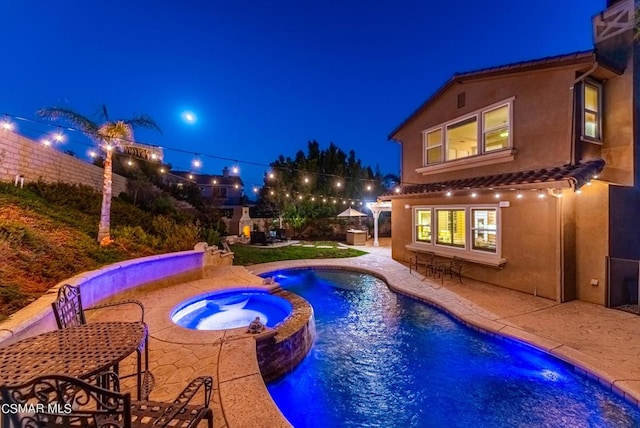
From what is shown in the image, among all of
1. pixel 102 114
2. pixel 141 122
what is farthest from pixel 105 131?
pixel 141 122

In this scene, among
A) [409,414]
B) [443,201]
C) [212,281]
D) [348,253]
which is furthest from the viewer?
[348,253]

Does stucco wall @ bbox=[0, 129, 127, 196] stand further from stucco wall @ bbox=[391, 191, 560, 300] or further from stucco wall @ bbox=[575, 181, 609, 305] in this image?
stucco wall @ bbox=[575, 181, 609, 305]

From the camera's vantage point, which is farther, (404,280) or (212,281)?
(404,280)

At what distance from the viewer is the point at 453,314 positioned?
6.68 m

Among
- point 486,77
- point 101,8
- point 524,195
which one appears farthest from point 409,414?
point 101,8

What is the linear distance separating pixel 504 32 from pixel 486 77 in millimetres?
47942

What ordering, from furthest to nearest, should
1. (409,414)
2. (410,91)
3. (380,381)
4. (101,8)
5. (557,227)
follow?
(410,91) < (101,8) < (557,227) < (380,381) < (409,414)

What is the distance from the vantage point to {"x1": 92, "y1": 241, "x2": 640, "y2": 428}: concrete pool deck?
129 inches

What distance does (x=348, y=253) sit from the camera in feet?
48.6

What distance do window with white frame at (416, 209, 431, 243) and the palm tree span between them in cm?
1057

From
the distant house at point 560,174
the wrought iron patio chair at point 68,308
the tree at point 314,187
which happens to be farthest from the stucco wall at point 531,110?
the tree at point 314,187

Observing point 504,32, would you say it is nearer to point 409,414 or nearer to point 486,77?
point 486,77

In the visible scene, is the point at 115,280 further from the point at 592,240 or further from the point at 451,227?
the point at 592,240

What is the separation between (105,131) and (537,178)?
39.3ft
